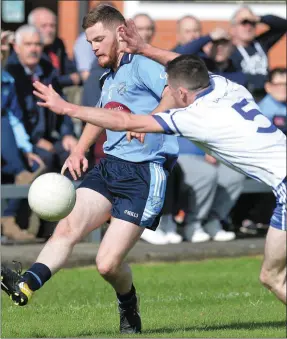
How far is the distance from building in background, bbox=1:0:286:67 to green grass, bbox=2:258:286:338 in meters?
5.03

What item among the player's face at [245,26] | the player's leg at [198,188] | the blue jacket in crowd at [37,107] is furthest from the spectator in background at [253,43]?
the blue jacket in crowd at [37,107]

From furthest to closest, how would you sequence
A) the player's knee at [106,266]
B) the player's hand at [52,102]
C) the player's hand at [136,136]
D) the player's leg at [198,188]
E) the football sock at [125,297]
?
the player's leg at [198,188] < the football sock at [125,297] < the player's knee at [106,266] < the player's hand at [136,136] < the player's hand at [52,102]

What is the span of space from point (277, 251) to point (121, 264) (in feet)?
4.87

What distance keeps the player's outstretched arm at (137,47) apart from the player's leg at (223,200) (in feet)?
20.4

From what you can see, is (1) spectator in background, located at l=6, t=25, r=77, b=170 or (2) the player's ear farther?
(1) spectator in background, located at l=6, t=25, r=77, b=170

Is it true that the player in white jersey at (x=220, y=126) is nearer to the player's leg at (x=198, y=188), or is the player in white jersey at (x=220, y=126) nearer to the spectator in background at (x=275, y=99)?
the player's leg at (x=198, y=188)

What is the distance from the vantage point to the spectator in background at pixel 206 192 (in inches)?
588

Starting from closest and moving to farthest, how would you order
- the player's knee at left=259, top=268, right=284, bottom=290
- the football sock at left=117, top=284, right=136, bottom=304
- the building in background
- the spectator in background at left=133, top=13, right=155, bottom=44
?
1. the player's knee at left=259, top=268, right=284, bottom=290
2. the football sock at left=117, top=284, right=136, bottom=304
3. the spectator in background at left=133, top=13, right=155, bottom=44
4. the building in background

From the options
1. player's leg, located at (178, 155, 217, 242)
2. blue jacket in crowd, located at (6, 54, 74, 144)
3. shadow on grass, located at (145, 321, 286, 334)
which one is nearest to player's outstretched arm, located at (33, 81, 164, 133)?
shadow on grass, located at (145, 321, 286, 334)

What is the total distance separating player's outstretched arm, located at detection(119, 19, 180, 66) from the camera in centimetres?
897

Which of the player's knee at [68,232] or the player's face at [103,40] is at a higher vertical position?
the player's face at [103,40]

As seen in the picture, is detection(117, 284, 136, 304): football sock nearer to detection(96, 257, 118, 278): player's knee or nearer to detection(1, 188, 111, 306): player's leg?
detection(96, 257, 118, 278): player's knee

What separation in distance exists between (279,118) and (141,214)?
267 inches

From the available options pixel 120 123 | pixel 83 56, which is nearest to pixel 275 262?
pixel 120 123
